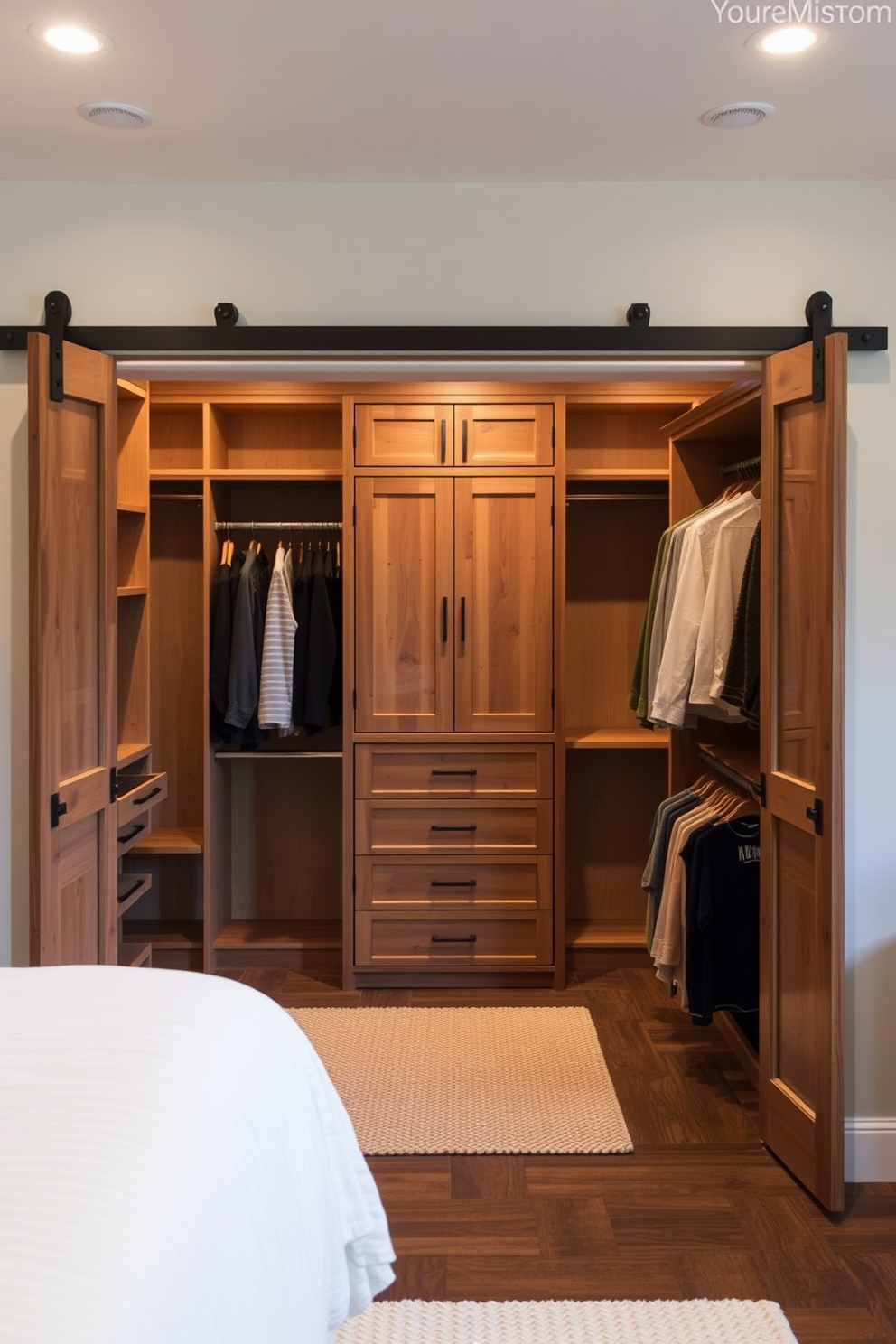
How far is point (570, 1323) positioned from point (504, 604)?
8.77 ft

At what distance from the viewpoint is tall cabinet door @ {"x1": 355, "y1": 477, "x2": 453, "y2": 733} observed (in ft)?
14.8

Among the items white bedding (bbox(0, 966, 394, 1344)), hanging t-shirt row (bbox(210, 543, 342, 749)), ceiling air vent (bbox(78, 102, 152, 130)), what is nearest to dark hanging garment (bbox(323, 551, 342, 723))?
hanging t-shirt row (bbox(210, 543, 342, 749))

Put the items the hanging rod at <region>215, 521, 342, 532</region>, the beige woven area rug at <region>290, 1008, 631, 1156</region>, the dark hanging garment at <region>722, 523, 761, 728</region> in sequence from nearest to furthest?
the beige woven area rug at <region>290, 1008, 631, 1156</region>
the dark hanging garment at <region>722, 523, 761, 728</region>
the hanging rod at <region>215, 521, 342, 532</region>

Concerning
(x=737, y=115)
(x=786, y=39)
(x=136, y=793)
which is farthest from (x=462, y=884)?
(x=786, y=39)

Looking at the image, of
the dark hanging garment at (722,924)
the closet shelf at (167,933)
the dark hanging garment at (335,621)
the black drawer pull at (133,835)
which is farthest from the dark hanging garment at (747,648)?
the closet shelf at (167,933)

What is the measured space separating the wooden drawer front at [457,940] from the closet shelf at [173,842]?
71 cm

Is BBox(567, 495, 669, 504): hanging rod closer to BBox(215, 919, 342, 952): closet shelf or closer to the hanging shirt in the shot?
the hanging shirt

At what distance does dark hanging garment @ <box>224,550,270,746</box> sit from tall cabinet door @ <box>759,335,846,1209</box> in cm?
211

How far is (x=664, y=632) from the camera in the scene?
164 inches

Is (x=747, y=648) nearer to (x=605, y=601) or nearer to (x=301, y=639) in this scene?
(x=605, y=601)

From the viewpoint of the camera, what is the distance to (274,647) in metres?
4.57

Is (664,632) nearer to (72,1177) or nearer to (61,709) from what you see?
(61,709)

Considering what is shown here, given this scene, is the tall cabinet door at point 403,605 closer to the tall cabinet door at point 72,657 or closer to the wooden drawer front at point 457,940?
the wooden drawer front at point 457,940

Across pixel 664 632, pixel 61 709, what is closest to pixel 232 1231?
pixel 61 709
